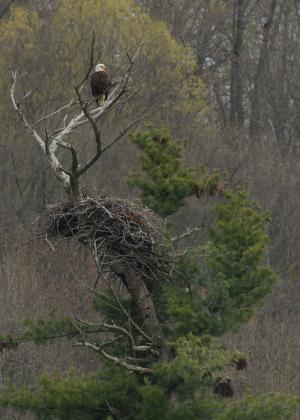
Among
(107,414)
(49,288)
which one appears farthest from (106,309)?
(49,288)

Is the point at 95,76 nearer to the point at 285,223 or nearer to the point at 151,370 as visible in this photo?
the point at 151,370

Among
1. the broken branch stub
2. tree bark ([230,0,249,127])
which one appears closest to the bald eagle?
the broken branch stub

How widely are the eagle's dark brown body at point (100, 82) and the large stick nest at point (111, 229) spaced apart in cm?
73

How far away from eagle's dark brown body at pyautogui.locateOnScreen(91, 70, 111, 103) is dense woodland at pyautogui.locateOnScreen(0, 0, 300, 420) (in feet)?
1.10

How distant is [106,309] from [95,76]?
2424mm

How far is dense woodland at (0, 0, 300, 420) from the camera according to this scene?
322 inches

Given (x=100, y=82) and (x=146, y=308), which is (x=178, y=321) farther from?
(x=100, y=82)

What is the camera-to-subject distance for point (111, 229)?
734 centimetres

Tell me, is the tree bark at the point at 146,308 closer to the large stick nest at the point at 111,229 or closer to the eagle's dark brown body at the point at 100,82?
the large stick nest at the point at 111,229

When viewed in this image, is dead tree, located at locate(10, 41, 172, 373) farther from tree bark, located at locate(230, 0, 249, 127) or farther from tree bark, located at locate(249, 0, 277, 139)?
tree bark, located at locate(230, 0, 249, 127)

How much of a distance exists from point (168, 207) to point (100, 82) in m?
1.79

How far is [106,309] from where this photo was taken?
29.3 ft

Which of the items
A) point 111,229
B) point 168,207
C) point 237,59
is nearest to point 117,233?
point 111,229

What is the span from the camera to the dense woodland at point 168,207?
8172 millimetres
